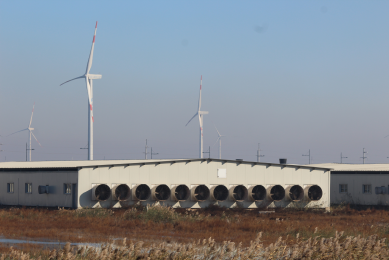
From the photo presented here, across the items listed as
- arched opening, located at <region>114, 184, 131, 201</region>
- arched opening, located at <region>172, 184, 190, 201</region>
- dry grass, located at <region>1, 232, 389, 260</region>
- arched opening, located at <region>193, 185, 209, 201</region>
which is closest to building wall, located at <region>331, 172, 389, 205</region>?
arched opening, located at <region>193, 185, 209, 201</region>

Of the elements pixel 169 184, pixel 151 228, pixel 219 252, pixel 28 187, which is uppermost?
pixel 169 184

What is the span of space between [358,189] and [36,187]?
1093 inches

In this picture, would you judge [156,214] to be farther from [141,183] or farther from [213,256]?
[213,256]

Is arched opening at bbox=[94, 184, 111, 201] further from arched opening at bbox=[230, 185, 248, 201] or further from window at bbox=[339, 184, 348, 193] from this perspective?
window at bbox=[339, 184, 348, 193]

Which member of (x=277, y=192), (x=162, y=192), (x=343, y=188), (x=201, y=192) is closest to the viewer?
(x=162, y=192)

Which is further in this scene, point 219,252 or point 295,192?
point 295,192

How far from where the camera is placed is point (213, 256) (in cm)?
1346

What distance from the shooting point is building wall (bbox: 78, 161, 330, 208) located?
125 feet

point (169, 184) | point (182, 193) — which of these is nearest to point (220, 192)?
point (182, 193)

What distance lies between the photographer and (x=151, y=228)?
92.9 feet

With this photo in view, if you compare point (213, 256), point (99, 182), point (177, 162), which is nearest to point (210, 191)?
point (177, 162)

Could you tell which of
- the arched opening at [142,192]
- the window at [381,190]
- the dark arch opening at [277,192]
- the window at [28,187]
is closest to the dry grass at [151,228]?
the arched opening at [142,192]

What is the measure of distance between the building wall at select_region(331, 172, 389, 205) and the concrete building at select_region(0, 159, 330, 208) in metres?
4.46

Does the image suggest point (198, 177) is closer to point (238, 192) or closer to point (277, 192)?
point (238, 192)
